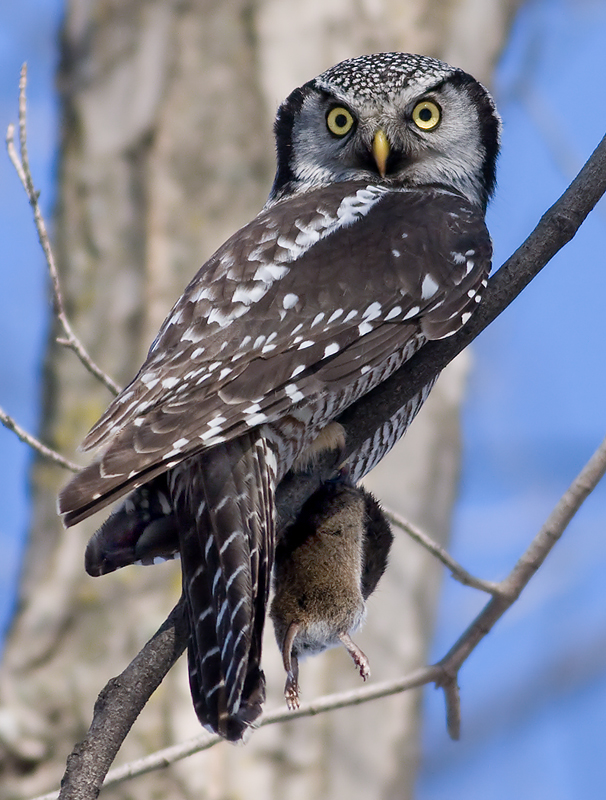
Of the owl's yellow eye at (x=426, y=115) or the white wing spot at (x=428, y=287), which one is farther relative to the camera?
the owl's yellow eye at (x=426, y=115)

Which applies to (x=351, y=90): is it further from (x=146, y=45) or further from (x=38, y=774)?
(x=38, y=774)

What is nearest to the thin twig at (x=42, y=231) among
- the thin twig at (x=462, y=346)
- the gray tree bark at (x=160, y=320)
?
the thin twig at (x=462, y=346)

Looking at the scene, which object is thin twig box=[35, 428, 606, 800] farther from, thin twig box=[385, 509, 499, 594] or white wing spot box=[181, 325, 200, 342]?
white wing spot box=[181, 325, 200, 342]

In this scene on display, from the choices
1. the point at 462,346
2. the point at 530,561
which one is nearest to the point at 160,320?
the point at 462,346

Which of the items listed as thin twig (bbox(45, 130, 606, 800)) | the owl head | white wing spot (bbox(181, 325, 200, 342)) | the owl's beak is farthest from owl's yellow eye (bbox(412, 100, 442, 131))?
white wing spot (bbox(181, 325, 200, 342))

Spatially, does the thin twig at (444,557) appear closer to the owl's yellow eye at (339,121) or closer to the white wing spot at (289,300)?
the white wing spot at (289,300)

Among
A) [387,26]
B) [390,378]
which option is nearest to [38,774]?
[390,378]

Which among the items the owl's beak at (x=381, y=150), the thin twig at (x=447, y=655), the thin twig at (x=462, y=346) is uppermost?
the owl's beak at (x=381, y=150)
